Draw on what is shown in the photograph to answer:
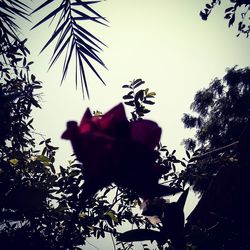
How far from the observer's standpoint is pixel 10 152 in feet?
6.44

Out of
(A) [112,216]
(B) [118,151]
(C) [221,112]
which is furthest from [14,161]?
(C) [221,112]

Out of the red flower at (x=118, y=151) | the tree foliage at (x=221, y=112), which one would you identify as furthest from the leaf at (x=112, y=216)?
the tree foliage at (x=221, y=112)

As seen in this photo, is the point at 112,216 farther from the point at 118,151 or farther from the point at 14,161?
the point at 118,151

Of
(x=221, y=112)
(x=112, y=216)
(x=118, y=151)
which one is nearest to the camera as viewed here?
(x=118, y=151)

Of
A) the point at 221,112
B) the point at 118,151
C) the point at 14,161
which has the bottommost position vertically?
the point at 118,151

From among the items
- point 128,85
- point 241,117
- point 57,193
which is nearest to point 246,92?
point 241,117

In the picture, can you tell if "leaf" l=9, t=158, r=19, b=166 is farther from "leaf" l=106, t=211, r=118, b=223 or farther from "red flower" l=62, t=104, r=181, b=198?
"red flower" l=62, t=104, r=181, b=198

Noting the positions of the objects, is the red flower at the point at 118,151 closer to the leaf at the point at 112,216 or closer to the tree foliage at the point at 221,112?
the leaf at the point at 112,216

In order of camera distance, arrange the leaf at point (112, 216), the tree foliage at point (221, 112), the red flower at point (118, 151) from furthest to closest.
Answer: the tree foliage at point (221, 112)
the leaf at point (112, 216)
the red flower at point (118, 151)

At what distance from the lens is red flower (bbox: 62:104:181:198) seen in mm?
418

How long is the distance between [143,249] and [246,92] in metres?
11.0

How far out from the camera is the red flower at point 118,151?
0.42 metres

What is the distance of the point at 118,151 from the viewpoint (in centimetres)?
42

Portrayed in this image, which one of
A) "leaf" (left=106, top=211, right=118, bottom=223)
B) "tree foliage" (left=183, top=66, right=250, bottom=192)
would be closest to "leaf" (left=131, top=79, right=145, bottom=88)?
"leaf" (left=106, top=211, right=118, bottom=223)
